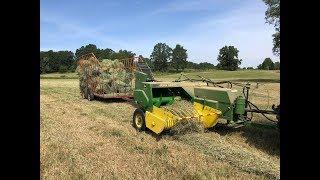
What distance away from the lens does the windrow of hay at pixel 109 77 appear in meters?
17.6

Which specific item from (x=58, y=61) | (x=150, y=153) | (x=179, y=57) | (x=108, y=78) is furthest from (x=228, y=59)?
(x=150, y=153)

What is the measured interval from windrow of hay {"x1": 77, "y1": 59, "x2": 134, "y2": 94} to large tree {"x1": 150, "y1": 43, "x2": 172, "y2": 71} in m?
99.6

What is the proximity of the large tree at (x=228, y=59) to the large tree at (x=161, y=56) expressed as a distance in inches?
697

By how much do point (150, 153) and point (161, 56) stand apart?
11867 centimetres

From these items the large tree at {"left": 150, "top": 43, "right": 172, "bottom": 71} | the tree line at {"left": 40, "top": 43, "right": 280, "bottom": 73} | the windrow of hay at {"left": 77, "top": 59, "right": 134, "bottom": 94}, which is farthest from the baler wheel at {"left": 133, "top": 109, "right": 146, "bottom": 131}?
the large tree at {"left": 150, "top": 43, "right": 172, "bottom": 71}

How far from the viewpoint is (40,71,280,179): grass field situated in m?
6.24

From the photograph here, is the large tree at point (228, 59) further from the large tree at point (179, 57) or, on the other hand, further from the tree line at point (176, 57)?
the large tree at point (179, 57)

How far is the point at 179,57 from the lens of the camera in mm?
127625
